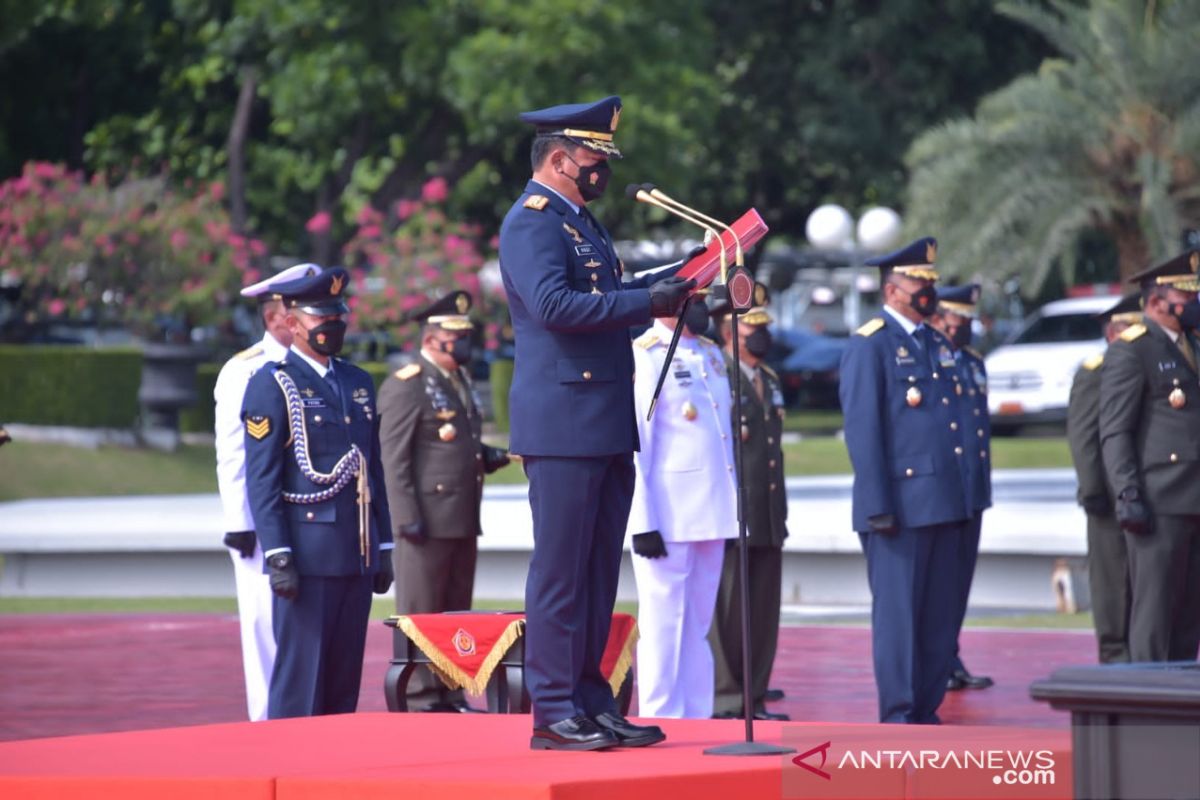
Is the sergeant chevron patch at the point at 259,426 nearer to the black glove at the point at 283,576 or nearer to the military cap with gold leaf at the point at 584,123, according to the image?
the black glove at the point at 283,576

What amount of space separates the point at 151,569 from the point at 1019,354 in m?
14.5

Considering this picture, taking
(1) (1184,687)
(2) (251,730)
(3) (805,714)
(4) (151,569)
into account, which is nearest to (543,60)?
(4) (151,569)

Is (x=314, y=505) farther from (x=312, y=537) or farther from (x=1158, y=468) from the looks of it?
(x=1158, y=468)

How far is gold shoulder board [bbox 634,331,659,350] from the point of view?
9.19m

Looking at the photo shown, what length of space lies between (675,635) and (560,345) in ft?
9.51

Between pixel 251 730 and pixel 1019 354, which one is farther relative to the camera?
pixel 1019 354

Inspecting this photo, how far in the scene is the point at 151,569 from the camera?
16406mm

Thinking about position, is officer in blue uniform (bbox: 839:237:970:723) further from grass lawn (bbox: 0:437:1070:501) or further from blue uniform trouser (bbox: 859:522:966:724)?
grass lawn (bbox: 0:437:1070:501)

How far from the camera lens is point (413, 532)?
424 inches

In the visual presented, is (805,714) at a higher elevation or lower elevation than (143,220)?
lower

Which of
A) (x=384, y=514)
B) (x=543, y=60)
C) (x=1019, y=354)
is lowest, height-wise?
(x=384, y=514)

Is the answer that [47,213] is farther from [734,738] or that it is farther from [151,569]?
[734,738]

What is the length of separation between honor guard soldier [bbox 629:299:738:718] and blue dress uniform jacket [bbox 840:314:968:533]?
1.85 feet

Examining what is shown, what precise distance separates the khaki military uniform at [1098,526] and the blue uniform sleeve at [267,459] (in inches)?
179
